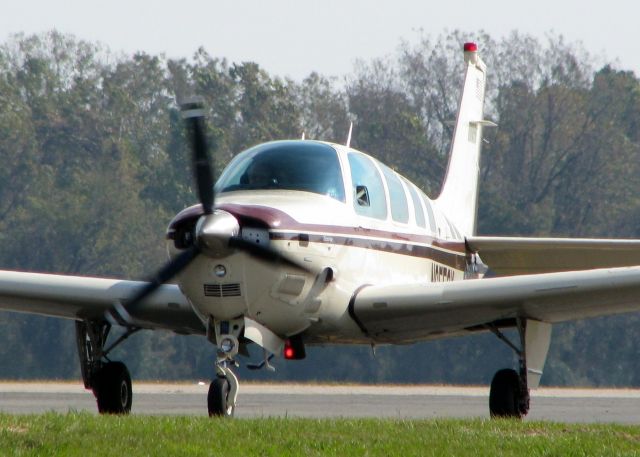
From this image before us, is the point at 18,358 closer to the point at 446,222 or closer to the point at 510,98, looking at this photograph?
the point at 510,98

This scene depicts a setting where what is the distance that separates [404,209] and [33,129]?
184 ft

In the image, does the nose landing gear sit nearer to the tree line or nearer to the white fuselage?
the white fuselage

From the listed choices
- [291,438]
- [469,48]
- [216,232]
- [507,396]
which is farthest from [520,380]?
[469,48]

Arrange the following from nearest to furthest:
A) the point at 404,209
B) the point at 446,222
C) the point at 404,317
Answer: the point at 404,317
the point at 404,209
the point at 446,222

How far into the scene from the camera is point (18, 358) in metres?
55.5

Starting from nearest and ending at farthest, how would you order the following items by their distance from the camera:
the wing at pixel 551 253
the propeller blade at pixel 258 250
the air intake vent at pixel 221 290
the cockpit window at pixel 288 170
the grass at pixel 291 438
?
the grass at pixel 291 438 → the propeller blade at pixel 258 250 → the air intake vent at pixel 221 290 → the cockpit window at pixel 288 170 → the wing at pixel 551 253


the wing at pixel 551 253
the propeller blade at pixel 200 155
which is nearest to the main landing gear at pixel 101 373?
the propeller blade at pixel 200 155

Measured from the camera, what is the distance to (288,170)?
1401cm

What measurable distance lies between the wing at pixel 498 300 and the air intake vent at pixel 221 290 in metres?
1.66

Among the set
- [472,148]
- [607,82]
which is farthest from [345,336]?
[607,82]

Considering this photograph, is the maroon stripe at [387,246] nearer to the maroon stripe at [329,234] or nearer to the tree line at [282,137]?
the maroon stripe at [329,234]

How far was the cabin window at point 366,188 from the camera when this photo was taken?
14484mm

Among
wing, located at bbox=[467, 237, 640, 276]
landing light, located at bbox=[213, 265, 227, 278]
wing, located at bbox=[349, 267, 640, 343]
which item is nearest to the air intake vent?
landing light, located at bbox=[213, 265, 227, 278]

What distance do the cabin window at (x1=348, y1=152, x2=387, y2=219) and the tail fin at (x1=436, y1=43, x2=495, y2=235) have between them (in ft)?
15.1
